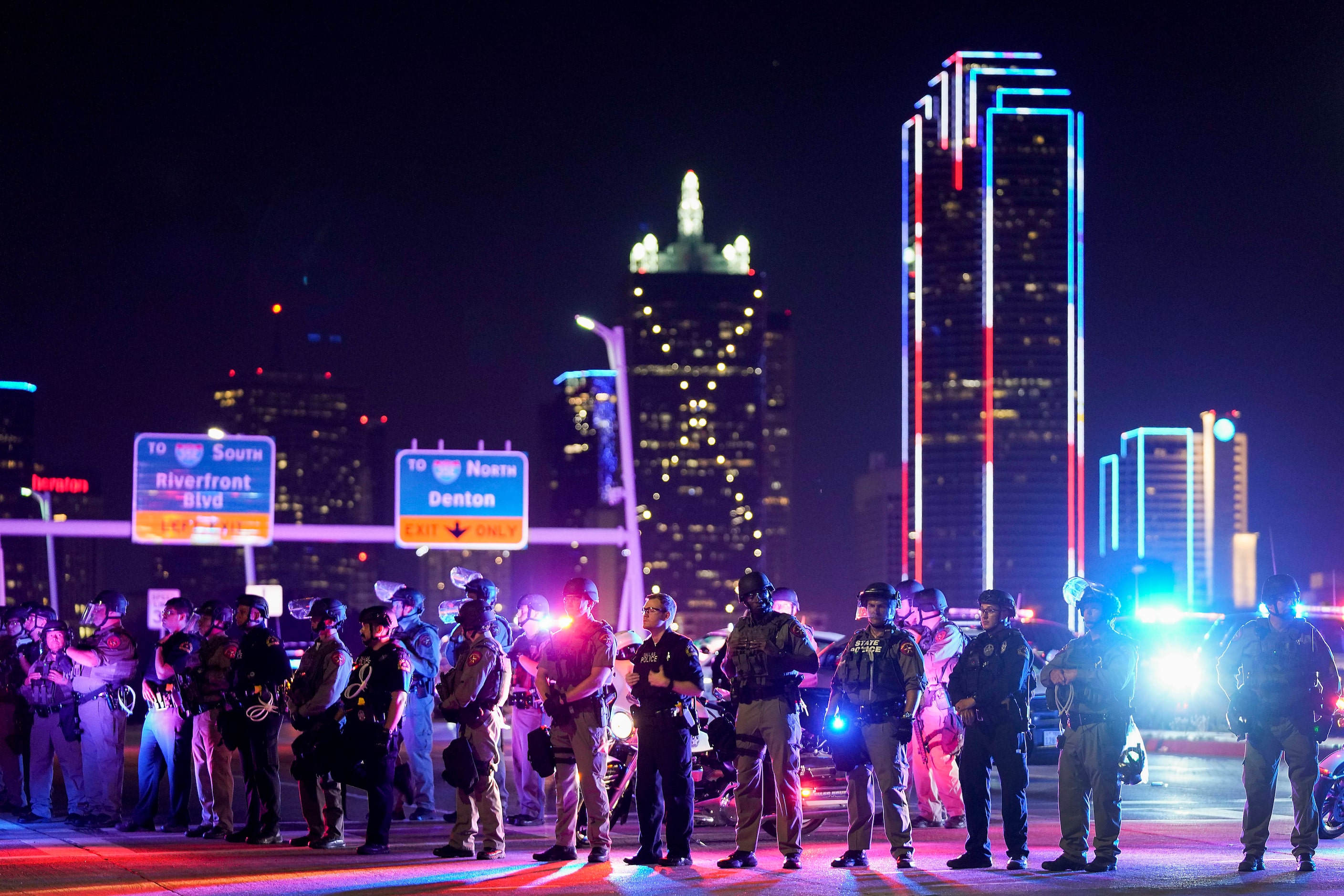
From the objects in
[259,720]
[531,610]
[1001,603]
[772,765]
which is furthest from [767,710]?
[259,720]

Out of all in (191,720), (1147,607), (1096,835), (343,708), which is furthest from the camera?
(1147,607)

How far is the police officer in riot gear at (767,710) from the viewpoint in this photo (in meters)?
11.4

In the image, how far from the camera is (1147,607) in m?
25.4

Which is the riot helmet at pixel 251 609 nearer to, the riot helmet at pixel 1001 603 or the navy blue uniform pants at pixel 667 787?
the navy blue uniform pants at pixel 667 787

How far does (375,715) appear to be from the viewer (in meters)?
12.1

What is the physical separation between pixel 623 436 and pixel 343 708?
2298 centimetres

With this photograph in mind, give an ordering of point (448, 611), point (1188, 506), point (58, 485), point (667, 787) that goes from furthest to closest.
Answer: point (1188, 506) → point (58, 485) → point (448, 611) → point (667, 787)

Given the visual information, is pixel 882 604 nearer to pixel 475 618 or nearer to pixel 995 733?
pixel 995 733

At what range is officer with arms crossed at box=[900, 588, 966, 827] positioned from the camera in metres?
14.0

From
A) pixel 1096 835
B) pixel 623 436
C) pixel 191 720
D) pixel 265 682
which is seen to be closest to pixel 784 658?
pixel 1096 835

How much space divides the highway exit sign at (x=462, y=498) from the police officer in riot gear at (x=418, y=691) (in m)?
A: 18.5

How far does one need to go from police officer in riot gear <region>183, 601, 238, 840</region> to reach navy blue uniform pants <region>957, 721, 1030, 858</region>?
5.69 m

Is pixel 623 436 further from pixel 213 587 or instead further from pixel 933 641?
pixel 213 587

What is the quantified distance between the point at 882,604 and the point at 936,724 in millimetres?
2580
